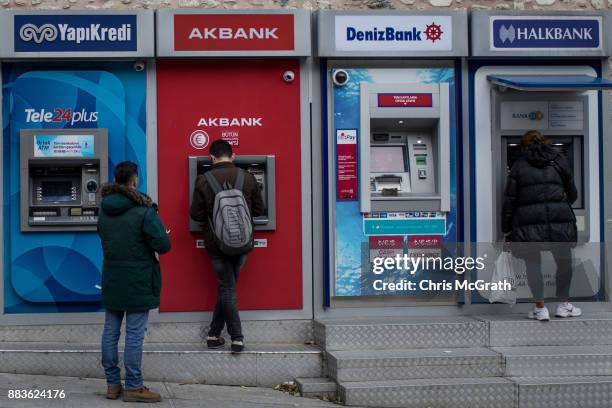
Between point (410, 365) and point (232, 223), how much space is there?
180 cm

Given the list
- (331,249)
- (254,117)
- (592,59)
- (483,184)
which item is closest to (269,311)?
(331,249)

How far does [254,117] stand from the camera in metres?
8.50

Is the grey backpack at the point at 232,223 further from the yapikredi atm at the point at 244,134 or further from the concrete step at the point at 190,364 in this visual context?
the concrete step at the point at 190,364

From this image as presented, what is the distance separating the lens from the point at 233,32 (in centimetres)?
838

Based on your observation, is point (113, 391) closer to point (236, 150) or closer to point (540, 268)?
point (236, 150)

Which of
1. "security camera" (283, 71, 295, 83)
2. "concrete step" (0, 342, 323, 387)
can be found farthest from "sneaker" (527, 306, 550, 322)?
"security camera" (283, 71, 295, 83)

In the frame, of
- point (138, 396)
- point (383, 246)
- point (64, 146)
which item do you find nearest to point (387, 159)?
point (383, 246)

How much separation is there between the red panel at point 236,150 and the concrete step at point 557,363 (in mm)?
1927

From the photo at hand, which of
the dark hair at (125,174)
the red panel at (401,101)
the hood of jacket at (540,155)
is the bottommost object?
the dark hair at (125,174)

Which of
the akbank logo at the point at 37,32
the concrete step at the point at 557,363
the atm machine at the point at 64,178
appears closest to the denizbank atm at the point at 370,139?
the concrete step at the point at 557,363

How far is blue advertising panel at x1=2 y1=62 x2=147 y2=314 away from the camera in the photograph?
8266 mm

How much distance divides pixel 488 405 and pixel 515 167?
211cm

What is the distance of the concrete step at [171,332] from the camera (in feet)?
→ 27.0

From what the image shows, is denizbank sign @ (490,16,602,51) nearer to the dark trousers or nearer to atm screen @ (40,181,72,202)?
the dark trousers
